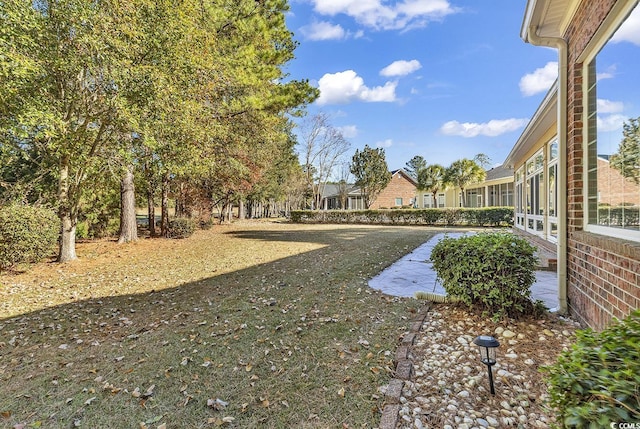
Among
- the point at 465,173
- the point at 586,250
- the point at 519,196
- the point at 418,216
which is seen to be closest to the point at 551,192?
the point at 586,250

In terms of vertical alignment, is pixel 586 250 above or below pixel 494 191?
below

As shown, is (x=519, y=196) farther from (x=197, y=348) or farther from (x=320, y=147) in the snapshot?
(x=320, y=147)

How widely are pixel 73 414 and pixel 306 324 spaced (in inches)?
93.3

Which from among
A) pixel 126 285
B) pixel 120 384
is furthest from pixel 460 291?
pixel 126 285

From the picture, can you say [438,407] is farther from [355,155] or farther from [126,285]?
[355,155]

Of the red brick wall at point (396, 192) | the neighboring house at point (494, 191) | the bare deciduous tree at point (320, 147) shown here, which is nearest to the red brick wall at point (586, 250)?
the neighboring house at point (494, 191)

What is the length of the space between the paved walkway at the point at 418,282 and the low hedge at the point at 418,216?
14.3 m

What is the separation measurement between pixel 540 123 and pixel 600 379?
276 inches

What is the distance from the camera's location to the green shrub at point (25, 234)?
7.02 meters

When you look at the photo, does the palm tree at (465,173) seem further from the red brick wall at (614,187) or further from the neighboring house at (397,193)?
the red brick wall at (614,187)

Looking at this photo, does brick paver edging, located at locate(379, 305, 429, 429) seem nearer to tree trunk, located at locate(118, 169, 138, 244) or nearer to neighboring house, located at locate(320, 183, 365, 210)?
tree trunk, located at locate(118, 169, 138, 244)

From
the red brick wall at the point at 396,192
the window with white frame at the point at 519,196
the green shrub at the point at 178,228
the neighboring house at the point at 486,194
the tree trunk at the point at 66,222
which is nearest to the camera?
the tree trunk at the point at 66,222

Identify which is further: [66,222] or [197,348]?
[66,222]

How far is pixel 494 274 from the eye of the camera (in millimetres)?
3775
